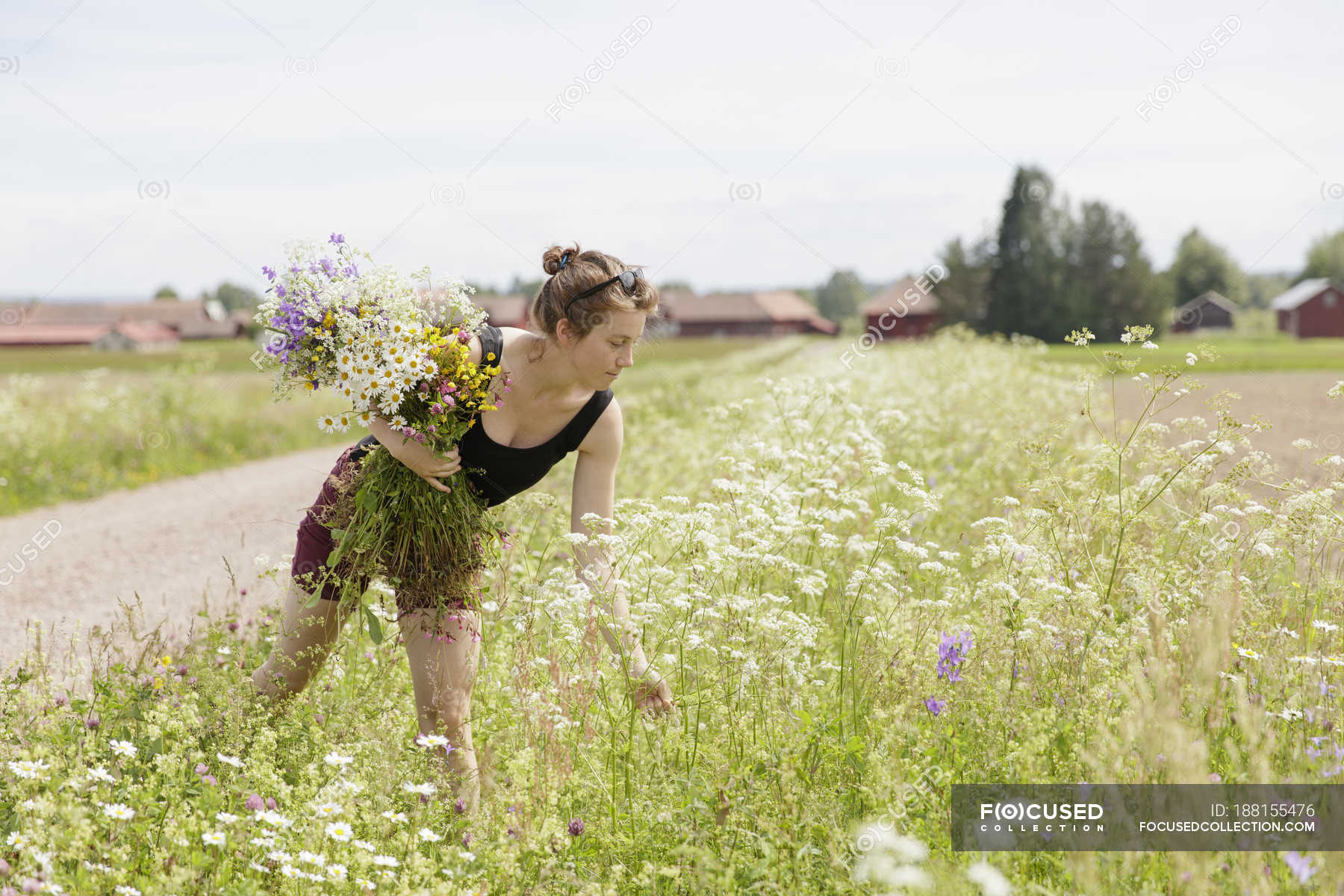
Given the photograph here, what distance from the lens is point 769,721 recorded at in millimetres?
3561

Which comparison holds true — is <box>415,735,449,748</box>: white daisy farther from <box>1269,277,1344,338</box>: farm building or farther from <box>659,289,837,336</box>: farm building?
<box>659,289,837,336</box>: farm building

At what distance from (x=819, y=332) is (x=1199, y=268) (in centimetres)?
4060

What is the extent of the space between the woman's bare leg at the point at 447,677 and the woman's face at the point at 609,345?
1036 millimetres

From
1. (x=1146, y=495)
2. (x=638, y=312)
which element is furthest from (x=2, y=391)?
(x=1146, y=495)

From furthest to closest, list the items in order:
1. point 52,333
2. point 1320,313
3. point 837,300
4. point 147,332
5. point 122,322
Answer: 1. point 837,300
2. point 147,332
3. point 122,322
4. point 52,333
5. point 1320,313

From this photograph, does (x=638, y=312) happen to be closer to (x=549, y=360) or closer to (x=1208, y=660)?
(x=549, y=360)

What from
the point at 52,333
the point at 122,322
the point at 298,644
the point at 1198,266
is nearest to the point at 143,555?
the point at 298,644

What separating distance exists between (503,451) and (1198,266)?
322ft

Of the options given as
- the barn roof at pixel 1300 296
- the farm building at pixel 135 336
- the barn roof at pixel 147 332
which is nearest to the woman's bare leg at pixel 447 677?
the barn roof at pixel 1300 296

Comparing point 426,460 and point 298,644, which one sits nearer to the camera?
point 426,460

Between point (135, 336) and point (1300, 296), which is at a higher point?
point (135, 336)

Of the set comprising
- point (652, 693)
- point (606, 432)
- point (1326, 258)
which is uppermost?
point (1326, 258)

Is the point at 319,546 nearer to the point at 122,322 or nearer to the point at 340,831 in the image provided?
the point at 340,831

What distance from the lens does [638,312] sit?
3.51 meters
